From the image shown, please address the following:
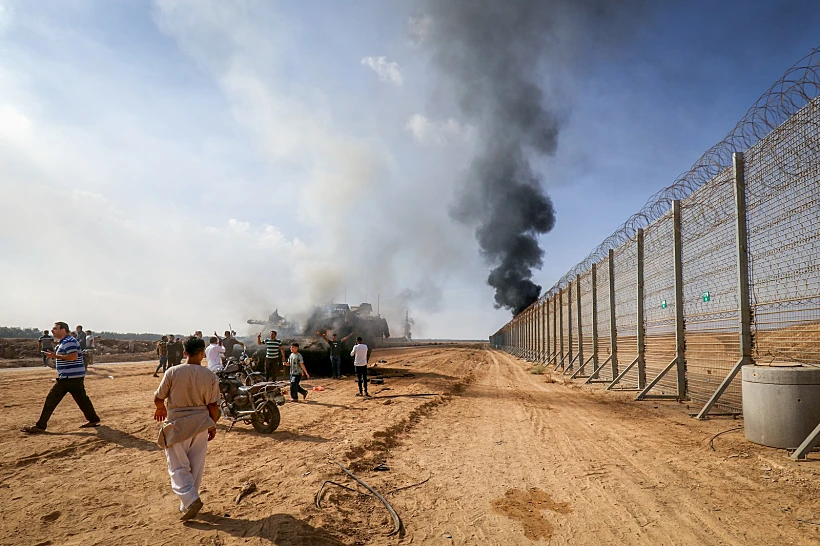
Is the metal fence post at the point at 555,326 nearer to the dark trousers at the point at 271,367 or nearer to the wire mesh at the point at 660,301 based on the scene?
the wire mesh at the point at 660,301

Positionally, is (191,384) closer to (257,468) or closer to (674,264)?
(257,468)

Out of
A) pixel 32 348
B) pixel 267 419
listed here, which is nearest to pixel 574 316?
pixel 267 419

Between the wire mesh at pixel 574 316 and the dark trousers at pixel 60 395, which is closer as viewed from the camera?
the dark trousers at pixel 60 395

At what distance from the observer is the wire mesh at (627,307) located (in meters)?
12.9

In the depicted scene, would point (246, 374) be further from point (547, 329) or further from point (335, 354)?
point (547, 329)

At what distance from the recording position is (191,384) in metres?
4.57

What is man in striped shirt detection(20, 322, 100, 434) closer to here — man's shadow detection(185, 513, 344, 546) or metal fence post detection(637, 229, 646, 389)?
man's shadow detection(185, 513, 344, 546)

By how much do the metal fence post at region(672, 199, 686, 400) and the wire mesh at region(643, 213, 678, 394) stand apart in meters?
0.12

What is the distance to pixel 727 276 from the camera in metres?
8.15

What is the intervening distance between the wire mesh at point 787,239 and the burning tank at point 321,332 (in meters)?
13.0

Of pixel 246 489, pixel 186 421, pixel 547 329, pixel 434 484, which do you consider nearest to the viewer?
pixel 186 421

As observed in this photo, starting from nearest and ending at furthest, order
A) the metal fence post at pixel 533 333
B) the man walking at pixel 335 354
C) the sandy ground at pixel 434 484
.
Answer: the sandy ground at pixel 434 484, the man walking at pixel 335 354, the metal fence post at pixel 533 333

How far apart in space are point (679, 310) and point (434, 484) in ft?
23.9

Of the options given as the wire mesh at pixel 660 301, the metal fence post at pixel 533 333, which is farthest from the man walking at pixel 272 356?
the metal fence post at pixel 533 333
